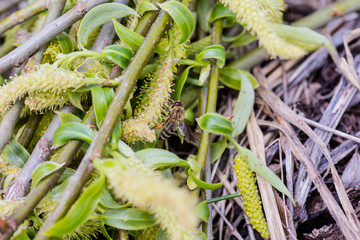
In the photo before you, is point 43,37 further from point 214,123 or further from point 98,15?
point 214,123

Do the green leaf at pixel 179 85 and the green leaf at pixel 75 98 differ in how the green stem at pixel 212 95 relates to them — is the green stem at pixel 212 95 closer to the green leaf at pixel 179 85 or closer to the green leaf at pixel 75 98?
the green leaf at pixel 179 85

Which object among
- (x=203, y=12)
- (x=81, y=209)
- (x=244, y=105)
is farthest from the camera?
(x=203, y=12)

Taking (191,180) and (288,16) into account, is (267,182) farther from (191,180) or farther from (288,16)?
(288,16)

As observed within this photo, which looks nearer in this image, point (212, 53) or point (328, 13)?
point (212, 53)

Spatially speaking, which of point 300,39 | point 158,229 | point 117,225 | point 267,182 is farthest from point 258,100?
point 117,225

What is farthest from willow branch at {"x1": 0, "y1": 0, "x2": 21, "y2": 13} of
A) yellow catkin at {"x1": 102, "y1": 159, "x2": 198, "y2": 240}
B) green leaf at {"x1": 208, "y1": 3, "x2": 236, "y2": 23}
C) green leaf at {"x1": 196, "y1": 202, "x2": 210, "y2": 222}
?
green leaf at {"x1": 196, "y1": 202, "x2": 210, "y2": 222}

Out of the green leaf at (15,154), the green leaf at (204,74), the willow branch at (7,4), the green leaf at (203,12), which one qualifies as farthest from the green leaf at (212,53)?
the willow branch at (7,4)

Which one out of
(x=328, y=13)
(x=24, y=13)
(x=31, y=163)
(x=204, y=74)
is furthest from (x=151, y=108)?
(x=328, y=13)
